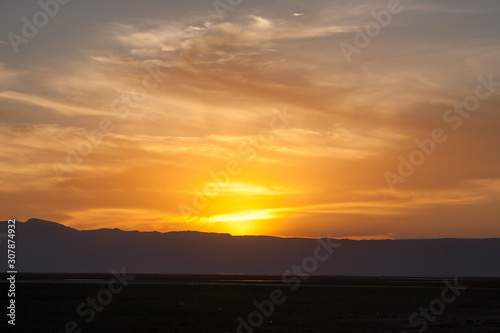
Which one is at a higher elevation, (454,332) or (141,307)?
(141,307)

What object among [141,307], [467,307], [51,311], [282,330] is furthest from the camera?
[467,307]

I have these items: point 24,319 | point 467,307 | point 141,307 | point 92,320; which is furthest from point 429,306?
point 24,319

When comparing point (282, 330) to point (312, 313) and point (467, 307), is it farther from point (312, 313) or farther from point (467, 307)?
point (467, 307)

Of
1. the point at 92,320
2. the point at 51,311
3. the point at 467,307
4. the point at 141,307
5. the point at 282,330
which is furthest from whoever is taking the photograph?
the point at 467,307

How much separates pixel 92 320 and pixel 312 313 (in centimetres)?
1677

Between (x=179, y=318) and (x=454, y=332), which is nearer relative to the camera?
(x=454, y=332)

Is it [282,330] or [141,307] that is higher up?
[141,307]

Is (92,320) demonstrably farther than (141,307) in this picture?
No

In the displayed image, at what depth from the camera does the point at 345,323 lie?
4059 cm

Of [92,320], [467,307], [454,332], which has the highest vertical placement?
[467,307]

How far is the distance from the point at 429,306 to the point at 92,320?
3314 centimetres

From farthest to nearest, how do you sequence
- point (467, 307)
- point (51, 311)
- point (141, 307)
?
point (467, 307)
point (141, 307)
point (51, 311)

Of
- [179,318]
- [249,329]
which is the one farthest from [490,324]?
[179,318]

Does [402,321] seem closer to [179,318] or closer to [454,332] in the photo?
[454,332]
